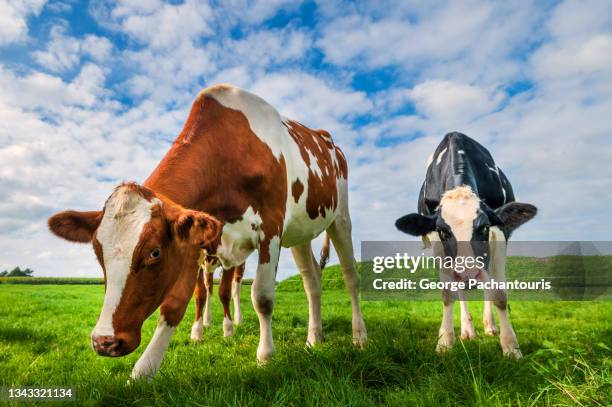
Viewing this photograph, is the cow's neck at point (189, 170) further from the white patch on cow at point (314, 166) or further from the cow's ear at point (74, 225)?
the white patch on cow at point (314, 166)

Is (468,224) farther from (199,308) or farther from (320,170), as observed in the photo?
(199,308)

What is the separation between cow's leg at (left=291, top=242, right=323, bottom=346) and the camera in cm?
654

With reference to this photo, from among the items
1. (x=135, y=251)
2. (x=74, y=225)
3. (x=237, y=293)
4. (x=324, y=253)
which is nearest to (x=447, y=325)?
(x=324, y=253)

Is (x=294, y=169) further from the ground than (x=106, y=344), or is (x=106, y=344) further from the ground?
(x=294, y=169)

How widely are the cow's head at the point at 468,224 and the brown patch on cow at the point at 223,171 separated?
189cm

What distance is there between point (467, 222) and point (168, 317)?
3396mm

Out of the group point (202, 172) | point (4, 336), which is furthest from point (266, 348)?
point (4, 336)

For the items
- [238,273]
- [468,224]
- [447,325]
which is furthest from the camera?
[238,273]

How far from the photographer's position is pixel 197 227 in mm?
3262

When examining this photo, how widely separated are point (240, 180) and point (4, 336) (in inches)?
178

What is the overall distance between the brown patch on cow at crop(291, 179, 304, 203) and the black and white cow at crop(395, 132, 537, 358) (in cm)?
133

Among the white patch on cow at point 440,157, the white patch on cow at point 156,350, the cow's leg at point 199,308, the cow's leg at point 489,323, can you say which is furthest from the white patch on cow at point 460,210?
the cow's leg at point 199,308

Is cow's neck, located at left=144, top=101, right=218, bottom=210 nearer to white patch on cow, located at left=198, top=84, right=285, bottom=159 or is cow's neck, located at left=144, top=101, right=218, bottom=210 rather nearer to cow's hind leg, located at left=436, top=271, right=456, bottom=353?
white patch on cow, located at left=198, top=84, right=285, bottom=159

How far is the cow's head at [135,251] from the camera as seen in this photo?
3.12m
